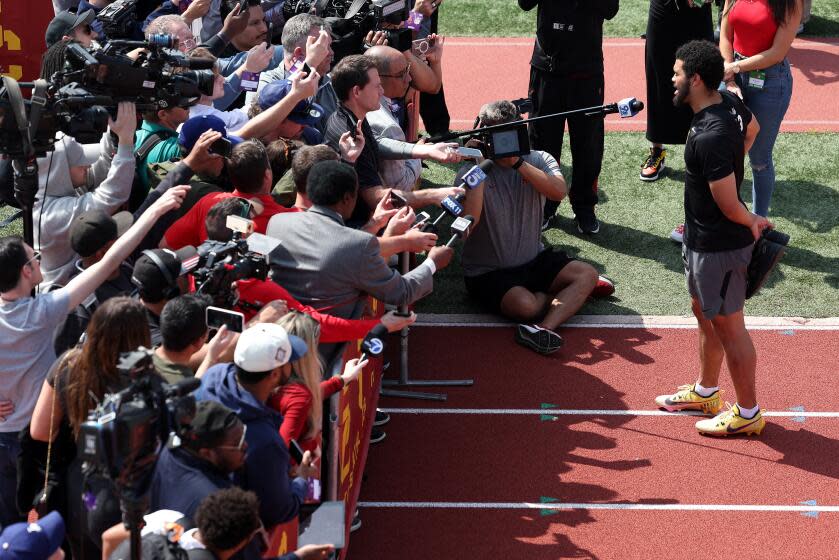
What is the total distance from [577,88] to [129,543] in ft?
23.0

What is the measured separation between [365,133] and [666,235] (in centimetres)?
367

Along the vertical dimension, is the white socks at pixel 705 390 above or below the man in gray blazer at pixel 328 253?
below

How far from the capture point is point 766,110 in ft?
30.3

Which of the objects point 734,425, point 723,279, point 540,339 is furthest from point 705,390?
point 540,339

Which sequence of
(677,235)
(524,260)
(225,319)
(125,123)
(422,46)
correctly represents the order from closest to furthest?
(225,319) < (125,123) < (524,260) < (422,46) < (677,235)

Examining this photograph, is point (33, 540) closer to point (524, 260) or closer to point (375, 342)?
point (375, 342)

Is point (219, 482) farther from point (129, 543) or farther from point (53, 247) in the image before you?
point (53, 247)

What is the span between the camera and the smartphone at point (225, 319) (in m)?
4.64

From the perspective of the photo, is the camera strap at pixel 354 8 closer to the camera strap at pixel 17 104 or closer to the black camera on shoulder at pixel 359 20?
Answer: the black camera on shoulder at pixel 359 20

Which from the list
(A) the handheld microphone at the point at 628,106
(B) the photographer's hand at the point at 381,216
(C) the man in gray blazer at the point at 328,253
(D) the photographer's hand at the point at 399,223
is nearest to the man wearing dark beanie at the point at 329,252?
(C) the man in gray blazer at the point at 328,253

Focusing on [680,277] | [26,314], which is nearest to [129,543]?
[26,314]

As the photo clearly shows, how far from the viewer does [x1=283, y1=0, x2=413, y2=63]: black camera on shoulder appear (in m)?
8.59

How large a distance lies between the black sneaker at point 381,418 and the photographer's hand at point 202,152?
2.14 m

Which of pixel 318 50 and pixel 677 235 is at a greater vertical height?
pixel 318 50
